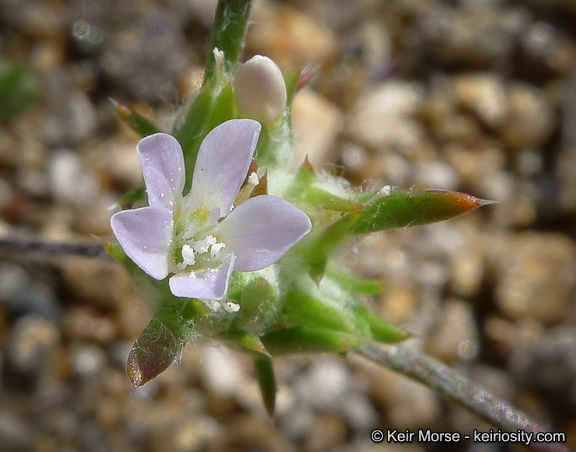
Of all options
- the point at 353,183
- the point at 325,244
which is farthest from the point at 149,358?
the point at 353,183

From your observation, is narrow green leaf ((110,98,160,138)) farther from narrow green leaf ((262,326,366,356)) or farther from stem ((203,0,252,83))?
narrow green leaf ((262,326,366,356))

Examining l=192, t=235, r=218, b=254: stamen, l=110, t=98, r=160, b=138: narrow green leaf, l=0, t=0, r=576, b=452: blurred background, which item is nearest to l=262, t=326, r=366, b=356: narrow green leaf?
l=192, t=235, r=218, b=254: stamen

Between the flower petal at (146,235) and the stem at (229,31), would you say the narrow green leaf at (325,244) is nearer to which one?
the flower petal at (146,235)

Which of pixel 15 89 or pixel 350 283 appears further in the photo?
pixel 15 89

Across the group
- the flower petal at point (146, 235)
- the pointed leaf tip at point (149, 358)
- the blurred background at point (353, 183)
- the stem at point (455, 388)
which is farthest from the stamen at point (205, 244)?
the blurred background at point (353, 183)

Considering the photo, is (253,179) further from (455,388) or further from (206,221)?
(455,388)

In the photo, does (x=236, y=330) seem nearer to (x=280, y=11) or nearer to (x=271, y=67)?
(x=271, y=67)
